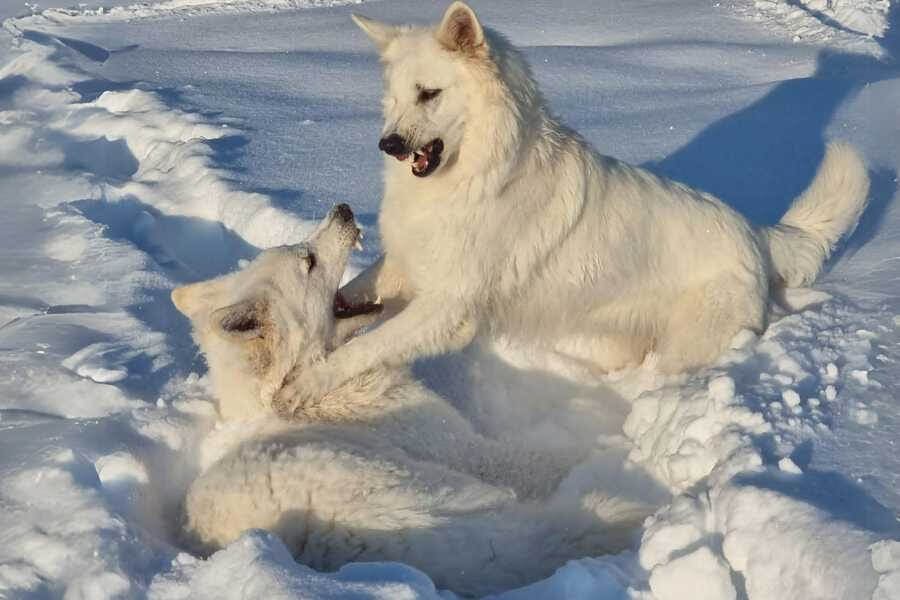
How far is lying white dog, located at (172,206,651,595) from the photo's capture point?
411 centimetres

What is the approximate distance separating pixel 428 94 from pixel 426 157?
291 mm

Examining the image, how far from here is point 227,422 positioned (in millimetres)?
4949

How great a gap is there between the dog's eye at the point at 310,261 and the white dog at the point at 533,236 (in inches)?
16.9

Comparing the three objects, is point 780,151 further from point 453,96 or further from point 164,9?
point 164,9

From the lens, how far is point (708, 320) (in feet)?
18.2

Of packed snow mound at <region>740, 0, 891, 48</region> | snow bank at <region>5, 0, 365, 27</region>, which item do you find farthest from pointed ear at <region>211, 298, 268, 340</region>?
snow bank at <region>5, 0, 365, 27</region>

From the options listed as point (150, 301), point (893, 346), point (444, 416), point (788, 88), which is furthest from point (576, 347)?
point (788, 88)

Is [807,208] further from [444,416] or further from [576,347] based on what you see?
[444,416]

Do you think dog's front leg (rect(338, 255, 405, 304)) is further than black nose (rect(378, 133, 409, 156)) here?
Yes

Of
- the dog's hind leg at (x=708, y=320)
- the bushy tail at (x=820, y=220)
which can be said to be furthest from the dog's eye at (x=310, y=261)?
the bushy tail at (x=820, y=220)

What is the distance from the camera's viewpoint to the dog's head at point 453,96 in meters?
4.80

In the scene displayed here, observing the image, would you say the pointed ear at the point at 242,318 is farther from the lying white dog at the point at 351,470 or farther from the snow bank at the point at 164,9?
the snow bank at the point at 164,9

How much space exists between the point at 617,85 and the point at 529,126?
17.2 ft

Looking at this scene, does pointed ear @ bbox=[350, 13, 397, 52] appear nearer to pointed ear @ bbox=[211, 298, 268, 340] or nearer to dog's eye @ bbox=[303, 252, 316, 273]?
dog's eye @ bbox=[303, 252, 316, 273]
